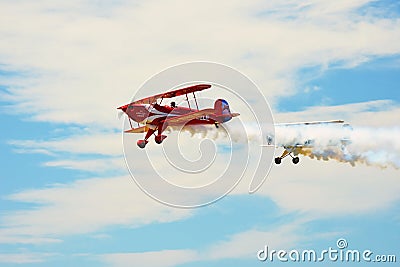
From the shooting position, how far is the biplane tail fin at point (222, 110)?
15738 centimetres

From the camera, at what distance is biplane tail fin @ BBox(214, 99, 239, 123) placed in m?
157

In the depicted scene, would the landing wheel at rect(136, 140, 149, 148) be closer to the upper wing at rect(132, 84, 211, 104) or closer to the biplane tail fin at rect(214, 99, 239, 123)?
the upper wing at rect(132, 84, 211, 104)

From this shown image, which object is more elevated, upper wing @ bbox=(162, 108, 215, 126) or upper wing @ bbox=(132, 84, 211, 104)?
upper wing @ bbox=(132, 84, 211, 104)

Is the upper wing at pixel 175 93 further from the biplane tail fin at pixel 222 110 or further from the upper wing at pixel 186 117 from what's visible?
the biplane tail fin at pixel 222 110

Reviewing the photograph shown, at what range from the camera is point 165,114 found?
159 m

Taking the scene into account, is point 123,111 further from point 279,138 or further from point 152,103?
point 279,138

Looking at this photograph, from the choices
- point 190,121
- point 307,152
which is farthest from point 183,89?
point 307,152

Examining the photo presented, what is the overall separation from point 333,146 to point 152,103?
16805 millimetres

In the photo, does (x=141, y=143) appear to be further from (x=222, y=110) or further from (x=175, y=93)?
(x=222, y=110)

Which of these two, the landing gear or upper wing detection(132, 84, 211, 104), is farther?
the landing gear

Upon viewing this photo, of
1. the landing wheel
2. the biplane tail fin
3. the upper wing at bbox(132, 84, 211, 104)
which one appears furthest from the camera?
the biplane tail fin

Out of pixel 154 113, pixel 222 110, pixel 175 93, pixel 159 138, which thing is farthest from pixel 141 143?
pixel 222 110

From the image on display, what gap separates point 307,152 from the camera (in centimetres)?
16175

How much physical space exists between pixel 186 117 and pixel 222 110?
3.27m
